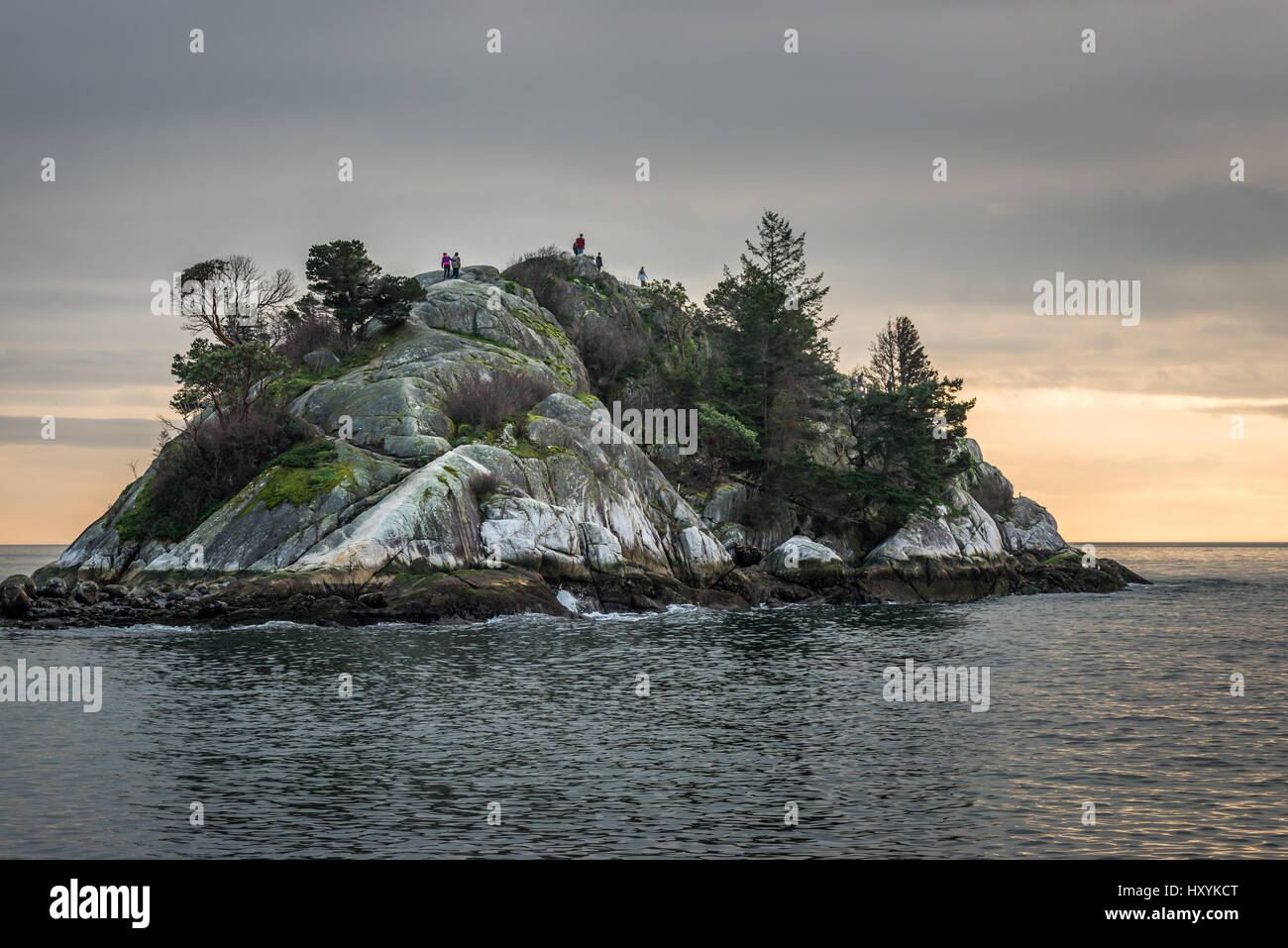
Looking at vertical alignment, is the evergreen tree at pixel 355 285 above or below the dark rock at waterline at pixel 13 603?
above

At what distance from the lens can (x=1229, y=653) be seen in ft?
139

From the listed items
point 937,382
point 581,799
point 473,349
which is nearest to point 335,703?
point 581,799

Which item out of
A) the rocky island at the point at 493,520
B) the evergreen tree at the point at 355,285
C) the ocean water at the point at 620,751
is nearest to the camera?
the ocean water at the point at 620,751

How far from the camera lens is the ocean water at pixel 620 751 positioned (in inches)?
639

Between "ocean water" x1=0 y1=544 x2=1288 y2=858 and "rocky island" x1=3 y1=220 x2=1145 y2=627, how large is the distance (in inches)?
220

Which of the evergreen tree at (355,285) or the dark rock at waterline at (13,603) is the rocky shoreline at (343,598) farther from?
the evergreen tree at (355,285)

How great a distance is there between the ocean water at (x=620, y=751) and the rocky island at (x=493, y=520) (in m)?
5.59

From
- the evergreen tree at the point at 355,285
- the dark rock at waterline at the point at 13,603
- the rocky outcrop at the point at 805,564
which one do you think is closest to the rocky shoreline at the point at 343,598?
the dark rock at waterline at the point at 13,603

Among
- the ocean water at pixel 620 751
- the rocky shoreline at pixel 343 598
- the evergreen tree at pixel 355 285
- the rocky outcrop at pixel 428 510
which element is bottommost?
the ocean water at pixel 620 751

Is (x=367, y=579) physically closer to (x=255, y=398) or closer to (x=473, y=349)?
(x=255, y=398)

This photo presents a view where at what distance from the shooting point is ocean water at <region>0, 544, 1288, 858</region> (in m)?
16.2

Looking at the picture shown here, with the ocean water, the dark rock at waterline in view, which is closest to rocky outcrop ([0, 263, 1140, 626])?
the dark rock at waterline

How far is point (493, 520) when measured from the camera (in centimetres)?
→ 5141

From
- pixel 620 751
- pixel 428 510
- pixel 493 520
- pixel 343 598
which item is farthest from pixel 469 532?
pixel 620 751
